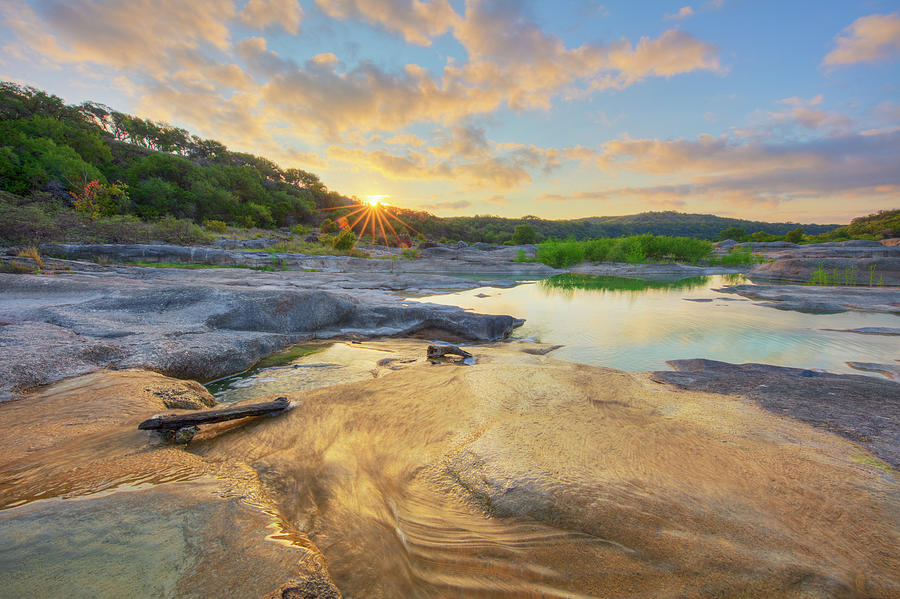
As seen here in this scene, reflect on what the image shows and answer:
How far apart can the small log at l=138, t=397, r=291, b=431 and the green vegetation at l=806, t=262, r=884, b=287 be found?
18.8 metres

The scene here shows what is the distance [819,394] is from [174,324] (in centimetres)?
685

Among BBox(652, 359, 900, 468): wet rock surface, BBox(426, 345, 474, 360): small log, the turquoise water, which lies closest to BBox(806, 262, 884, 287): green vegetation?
the turquoise water

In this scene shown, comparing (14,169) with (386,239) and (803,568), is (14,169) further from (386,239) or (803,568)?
(803,568)

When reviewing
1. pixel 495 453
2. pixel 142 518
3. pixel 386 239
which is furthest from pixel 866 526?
pixel 386 239

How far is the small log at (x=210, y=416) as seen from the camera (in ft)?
5.98

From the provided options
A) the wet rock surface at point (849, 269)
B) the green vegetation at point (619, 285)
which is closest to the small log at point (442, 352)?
the green vegetation at point (619, 285)

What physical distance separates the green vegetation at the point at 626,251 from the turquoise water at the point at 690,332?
48.1 feet

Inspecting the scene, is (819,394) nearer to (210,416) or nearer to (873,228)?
(210,416)

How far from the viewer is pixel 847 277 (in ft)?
43.7

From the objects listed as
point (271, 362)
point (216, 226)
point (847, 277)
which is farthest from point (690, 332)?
point (216, 226)

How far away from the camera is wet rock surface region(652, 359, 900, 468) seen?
217cm

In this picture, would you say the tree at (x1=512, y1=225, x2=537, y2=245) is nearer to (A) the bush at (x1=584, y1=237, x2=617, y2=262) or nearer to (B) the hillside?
(B) the hillside

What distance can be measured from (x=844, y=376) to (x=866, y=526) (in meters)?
3.14

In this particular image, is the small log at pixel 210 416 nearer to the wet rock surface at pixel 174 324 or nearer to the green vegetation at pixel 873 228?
the wet rock surface at pixel 174 324
